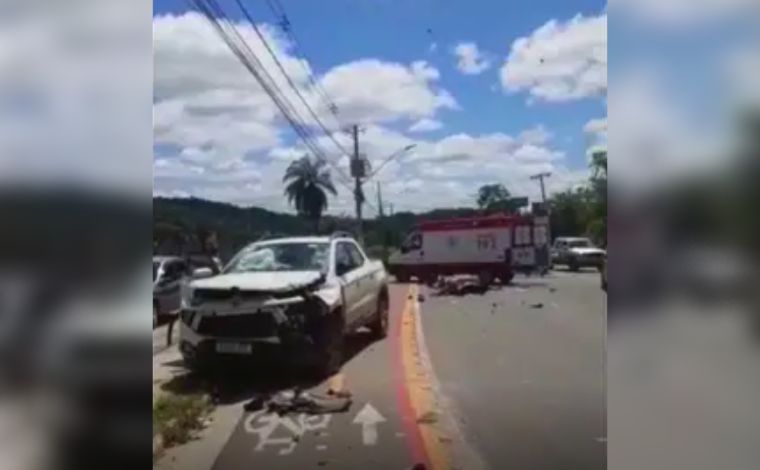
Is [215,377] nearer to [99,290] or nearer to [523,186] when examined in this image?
[99,290]

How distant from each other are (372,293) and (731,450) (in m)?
0.89

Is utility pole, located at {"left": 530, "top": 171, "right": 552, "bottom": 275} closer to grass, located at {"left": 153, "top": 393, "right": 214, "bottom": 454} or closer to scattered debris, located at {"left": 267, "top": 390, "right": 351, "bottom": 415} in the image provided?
scattered debris, located at {"left": 267, "top": 390, "right": 351, "bottom": 415}

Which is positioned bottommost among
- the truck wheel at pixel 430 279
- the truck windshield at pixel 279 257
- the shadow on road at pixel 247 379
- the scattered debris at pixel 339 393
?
the scattered debris at pixel 339 393

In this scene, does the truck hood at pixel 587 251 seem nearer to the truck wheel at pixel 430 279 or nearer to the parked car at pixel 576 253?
the parked car at pixel 576 253

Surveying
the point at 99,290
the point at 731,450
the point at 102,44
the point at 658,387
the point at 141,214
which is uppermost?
the point at 102,44

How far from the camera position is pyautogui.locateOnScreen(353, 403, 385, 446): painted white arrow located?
1.62m

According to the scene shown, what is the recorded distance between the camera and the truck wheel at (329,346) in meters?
1.71

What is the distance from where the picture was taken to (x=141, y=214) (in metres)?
1.30

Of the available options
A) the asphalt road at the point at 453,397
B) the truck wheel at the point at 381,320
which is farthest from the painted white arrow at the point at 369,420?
the truck wheel at the point at 381,320

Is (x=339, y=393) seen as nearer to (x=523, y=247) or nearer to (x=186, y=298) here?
(x=186, y=298)

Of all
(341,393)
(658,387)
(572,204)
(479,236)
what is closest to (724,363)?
(658,387)

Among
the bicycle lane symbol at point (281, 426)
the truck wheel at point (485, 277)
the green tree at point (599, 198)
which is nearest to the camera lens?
the green tree at point (599, 198)

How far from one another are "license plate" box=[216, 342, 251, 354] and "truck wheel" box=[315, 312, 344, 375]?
0.15m

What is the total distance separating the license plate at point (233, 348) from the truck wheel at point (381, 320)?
1.02 ft
